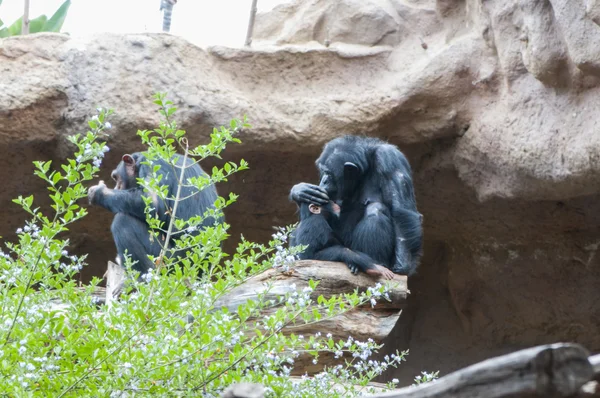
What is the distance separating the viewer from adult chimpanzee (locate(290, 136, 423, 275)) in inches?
224

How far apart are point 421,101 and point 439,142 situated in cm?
44

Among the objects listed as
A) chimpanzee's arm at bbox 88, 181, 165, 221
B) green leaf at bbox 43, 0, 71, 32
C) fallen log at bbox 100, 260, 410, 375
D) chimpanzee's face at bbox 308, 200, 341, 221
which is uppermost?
green leaf at bbox 43, 0, 71, 32

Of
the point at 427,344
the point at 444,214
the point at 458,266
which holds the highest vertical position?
the point at 444,214

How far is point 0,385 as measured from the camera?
2.85 meters

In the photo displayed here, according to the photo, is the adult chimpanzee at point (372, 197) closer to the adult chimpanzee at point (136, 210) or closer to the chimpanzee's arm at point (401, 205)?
the chimpanzee's arm at point (401, 205)

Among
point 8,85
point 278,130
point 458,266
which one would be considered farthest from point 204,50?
point 458,266

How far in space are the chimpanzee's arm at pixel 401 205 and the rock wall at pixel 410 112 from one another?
102cm

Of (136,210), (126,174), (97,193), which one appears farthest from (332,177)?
(97,193)

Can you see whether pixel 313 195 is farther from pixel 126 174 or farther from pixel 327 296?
pixel 126 174

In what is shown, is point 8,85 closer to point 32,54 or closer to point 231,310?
point 32,54

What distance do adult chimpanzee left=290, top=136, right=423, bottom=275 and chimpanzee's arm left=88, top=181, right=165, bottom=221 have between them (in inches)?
42.3

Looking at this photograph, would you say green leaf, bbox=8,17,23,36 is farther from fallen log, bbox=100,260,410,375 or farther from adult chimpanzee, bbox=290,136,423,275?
fallen log, bbox=100,260,410,375

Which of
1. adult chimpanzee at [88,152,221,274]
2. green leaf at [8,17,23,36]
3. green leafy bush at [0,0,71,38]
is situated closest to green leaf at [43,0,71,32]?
green leafy bush at [0,0,71,38]

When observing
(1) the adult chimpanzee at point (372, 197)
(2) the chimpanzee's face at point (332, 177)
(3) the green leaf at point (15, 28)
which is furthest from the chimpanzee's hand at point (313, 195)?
(3) the green leaf at point (15, 28)
